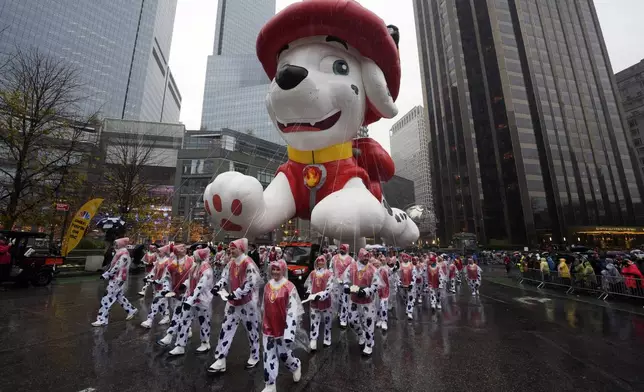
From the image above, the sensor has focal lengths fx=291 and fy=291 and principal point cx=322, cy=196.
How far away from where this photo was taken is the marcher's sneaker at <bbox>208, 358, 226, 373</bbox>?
369 cm

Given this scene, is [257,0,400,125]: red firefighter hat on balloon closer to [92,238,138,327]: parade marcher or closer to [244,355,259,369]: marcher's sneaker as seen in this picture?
[92,238,138,327]: parade marcher

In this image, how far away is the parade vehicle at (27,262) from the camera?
9.88m

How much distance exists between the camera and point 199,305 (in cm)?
449

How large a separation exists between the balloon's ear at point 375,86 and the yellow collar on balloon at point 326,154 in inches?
41.7

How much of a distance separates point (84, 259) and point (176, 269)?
14.7 metres

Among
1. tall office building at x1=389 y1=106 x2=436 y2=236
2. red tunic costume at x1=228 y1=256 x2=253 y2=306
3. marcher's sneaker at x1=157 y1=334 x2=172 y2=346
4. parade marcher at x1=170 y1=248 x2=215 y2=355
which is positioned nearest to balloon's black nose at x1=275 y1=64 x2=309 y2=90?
red tunic costume at x1=228 y1=256 x2=253 y2=306

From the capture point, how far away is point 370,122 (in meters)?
7.11

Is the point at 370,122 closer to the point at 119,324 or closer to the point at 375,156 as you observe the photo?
the point at 375,156

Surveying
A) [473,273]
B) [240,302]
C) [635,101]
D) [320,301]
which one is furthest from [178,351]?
[635,101]

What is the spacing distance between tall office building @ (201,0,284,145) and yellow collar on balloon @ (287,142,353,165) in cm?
6181

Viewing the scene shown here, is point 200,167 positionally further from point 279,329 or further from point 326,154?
point 279,329

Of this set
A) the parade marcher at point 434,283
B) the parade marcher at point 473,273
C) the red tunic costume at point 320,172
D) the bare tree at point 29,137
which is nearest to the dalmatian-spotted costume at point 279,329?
the red tunic costume at point 320,172

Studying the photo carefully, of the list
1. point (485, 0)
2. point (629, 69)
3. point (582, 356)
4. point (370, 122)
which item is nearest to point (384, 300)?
point (582, 356)

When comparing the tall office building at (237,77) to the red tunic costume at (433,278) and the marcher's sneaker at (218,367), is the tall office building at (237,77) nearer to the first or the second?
the red tunic costume at (433,278)
